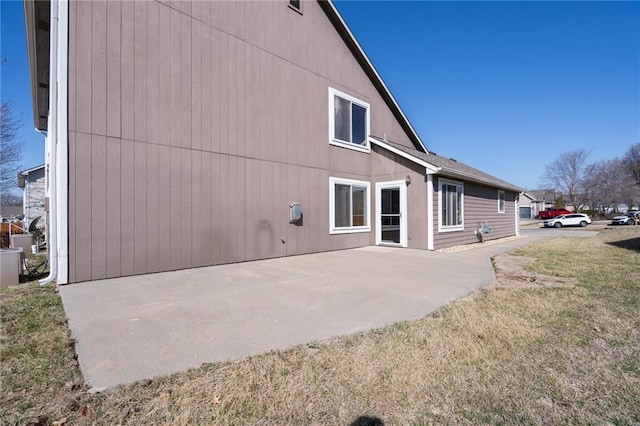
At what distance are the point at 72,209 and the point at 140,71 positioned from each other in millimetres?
3092

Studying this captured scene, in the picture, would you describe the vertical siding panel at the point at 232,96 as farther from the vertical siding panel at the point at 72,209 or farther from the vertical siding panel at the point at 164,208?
Answer: the vertical siding panel at the point at 72,209

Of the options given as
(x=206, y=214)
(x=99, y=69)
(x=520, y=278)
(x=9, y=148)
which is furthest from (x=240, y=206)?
(x=9, y=148)

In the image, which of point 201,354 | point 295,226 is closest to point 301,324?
point 201,354

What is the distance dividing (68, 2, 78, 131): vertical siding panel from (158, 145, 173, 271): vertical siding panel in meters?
1.50

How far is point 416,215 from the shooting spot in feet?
34.3

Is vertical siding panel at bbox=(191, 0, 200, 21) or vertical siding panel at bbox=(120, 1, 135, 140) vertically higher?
vertical siding panel at bbox=(191, 0, 200, 21)

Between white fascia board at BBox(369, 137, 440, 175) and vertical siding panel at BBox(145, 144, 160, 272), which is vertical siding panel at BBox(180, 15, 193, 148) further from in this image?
white fascia board at BBox(369, 137, 440, 175)

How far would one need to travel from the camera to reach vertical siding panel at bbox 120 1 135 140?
6098 millimetres

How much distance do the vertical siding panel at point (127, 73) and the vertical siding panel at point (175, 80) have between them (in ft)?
2.51

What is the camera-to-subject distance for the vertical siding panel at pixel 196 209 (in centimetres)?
699

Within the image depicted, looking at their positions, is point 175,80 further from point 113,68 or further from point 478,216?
point 478,216

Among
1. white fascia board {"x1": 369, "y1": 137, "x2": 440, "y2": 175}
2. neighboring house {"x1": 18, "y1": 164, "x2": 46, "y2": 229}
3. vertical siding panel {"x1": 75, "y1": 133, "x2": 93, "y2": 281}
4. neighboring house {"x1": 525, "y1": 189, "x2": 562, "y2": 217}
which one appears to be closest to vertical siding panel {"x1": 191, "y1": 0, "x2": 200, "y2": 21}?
vertical siding panel {"x1": 75, "y1": 133, "x2": 93, "y2": 281}

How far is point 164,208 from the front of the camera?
6562mm

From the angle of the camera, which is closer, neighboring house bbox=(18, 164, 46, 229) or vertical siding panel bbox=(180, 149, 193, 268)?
vertical siding panel bbox=(180, 149, 193, 268)
